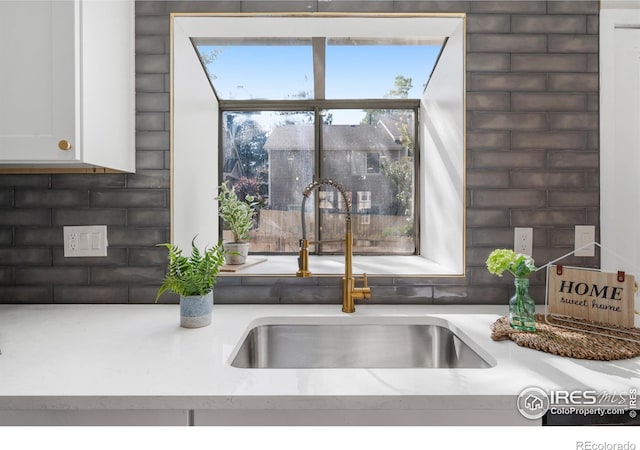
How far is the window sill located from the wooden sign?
0.37 m

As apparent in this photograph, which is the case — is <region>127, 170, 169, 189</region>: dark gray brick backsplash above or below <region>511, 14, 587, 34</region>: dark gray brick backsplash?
below

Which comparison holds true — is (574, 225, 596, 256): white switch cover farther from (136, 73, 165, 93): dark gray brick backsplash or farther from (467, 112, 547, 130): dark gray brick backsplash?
(136, 73, 165, 93): dark gray brick backsplash

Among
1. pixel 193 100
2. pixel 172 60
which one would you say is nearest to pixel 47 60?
pixel 172 60

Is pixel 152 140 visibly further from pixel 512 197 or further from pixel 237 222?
pixel 512 197

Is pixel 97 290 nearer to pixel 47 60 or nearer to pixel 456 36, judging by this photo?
pixel 47 60

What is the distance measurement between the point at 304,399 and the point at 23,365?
74 centimetres

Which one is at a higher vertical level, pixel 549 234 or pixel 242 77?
pixel 242 77

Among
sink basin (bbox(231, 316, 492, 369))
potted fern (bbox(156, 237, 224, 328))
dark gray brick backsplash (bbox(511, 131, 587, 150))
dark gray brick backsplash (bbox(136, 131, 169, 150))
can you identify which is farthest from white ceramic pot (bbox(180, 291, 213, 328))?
dark gray brick backsplash (bbox(511, 131, 587, 150))

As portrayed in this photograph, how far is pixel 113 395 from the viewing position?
2.54 feet

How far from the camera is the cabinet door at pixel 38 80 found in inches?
41.9

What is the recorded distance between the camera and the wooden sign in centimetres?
109

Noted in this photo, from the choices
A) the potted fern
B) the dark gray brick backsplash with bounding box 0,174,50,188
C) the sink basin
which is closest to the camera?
the potted fern

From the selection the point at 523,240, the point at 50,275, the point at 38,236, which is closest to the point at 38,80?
the point at 38,236
